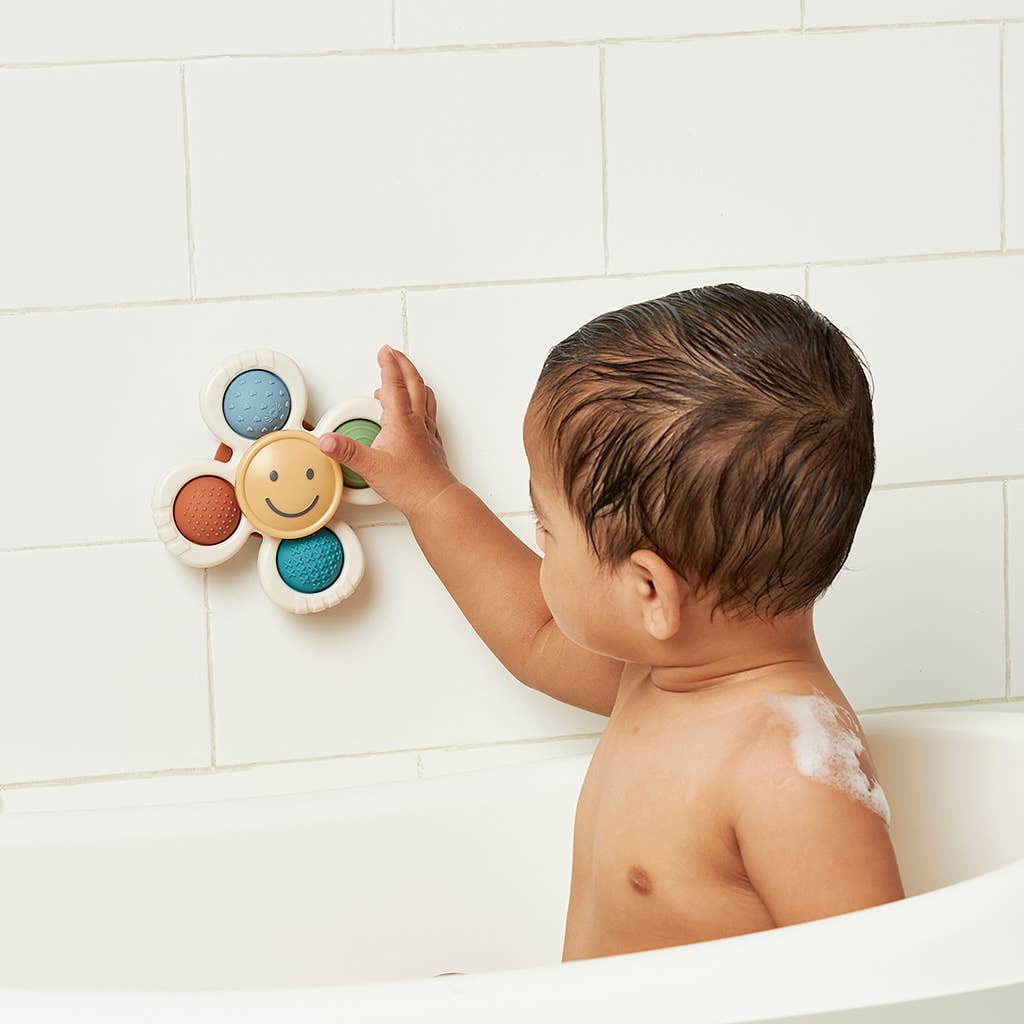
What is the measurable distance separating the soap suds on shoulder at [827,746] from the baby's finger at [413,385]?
445mm

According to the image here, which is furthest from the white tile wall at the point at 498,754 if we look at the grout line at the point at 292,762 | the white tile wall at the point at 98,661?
the white tile wall at the point at 98,661

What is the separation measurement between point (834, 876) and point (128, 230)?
32.0 inches

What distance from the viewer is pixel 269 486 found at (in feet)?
3.70

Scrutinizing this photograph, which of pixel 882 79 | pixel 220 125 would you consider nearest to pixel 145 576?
pixel 220 125

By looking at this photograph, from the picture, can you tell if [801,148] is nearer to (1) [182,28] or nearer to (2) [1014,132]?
(2) [1014,132]

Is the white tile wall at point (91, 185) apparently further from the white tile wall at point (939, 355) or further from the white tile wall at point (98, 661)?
the white tile wall at point (939, 355)

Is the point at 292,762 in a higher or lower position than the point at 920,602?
lower

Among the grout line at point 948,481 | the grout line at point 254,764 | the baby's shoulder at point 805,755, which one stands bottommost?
the grout line at point 254,764

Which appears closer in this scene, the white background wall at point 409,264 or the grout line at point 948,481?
the white background wall at point 409,264

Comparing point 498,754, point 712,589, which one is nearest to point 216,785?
point 498,754

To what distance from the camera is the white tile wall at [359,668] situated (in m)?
1.22

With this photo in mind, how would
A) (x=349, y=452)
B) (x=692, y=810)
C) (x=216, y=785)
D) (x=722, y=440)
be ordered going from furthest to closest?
(x=216, y=785) < (x=349, y=452) < (x=692, y=810) < (x=722, y=440)

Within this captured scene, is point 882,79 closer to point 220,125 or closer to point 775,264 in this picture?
point 775,264

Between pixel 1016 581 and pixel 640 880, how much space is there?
61 centimetres
